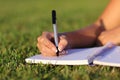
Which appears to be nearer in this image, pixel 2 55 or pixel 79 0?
pixel 2 55

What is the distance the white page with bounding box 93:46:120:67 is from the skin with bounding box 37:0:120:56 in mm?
330

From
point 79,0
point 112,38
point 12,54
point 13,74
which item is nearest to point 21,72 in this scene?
point 13,74

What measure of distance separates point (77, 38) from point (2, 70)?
984mm

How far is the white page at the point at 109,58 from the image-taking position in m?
3.14

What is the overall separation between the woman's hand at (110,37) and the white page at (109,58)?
1.41ft

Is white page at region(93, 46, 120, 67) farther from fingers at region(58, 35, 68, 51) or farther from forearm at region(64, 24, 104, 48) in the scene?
forearm at region(64, 24, 104, 48)

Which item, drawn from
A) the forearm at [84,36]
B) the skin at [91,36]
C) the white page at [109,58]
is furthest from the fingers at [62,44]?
the forearm at [84,36]

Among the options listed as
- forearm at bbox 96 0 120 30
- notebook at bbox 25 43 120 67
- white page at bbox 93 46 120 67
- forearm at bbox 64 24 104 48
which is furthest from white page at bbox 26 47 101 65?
forearm at bbox 96 0 120 30

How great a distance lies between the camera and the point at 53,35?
3.67 m

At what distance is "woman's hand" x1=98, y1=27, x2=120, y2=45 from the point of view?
4028 millimetres

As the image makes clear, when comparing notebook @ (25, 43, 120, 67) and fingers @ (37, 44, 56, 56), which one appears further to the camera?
fingers @ (37, 44, 56, 56)

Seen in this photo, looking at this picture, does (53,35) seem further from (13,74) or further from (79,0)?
(79,0)

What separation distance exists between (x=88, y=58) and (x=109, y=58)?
156 millimetres

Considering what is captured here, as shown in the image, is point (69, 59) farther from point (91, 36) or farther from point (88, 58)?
point (91, 36)
